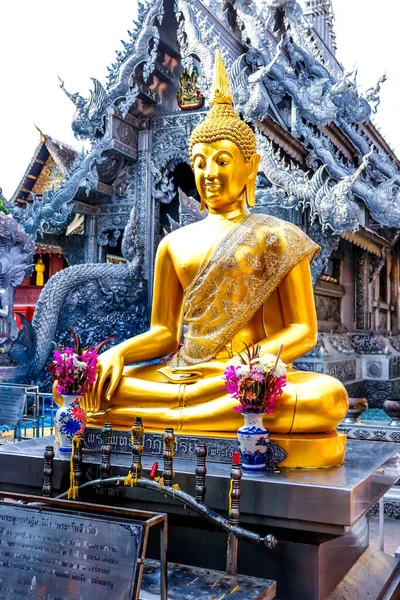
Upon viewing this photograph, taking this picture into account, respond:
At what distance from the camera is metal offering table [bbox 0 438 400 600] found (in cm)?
235

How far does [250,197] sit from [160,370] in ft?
3.32

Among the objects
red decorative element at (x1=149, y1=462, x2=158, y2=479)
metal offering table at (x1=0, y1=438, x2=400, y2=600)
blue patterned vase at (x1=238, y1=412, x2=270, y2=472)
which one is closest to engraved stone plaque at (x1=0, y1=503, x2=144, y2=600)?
red decorative element at (x1=149, y1=462, x2=158, y2=479)

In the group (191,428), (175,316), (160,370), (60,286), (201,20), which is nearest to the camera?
(191,428)

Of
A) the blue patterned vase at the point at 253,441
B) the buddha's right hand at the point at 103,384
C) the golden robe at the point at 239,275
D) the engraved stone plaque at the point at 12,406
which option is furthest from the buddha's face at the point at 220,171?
the engraved stone plaque at the point at 12,406

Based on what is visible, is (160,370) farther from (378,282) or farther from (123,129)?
(378,282)

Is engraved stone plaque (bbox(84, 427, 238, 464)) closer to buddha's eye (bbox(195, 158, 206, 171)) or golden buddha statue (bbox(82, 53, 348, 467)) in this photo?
golden buddha statue (bbox(82, 53, 348, 467))

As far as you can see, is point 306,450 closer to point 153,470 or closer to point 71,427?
point 153,470

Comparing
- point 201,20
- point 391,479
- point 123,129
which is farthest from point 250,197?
point 123,129

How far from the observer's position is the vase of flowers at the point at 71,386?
2926 mm

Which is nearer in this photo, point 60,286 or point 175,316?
point 175,316

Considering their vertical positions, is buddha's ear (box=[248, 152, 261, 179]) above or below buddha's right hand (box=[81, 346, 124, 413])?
above

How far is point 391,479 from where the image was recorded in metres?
2.95

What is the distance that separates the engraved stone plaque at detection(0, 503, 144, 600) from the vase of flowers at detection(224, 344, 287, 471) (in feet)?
3.09

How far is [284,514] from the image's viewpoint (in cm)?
239
